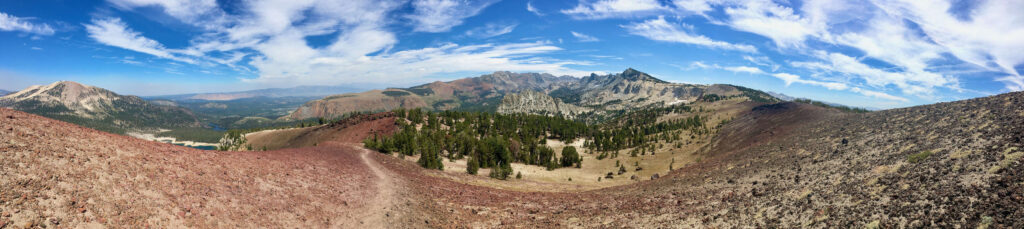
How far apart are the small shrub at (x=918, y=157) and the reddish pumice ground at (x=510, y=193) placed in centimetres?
14

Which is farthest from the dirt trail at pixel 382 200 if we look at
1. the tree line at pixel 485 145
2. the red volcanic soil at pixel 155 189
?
the tree line at pixel 485 145

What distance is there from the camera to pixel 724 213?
1789 cm

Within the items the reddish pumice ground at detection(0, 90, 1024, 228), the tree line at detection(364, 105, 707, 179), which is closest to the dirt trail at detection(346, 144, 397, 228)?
the reddish pumice ground at detection(0, 90, 1024, 228)

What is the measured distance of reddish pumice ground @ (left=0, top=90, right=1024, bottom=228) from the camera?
42.2ft

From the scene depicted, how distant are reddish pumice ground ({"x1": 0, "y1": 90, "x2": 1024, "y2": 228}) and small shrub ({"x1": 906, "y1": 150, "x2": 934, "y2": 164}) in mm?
140

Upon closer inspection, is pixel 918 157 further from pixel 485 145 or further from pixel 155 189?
pixel 485 145

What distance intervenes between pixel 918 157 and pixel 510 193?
87.6 ft

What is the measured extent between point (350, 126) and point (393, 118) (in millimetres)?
13609

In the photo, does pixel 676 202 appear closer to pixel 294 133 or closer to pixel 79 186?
pixel 79 186

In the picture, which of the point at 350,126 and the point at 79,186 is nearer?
the point at 79,186

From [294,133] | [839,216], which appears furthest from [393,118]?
[839,216]

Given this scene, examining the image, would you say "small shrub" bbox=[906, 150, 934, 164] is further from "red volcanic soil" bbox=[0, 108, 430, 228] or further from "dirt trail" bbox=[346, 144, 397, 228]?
"dirt trail" bbox=[346, 144, 397, 228]

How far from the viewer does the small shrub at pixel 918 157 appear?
18844mm

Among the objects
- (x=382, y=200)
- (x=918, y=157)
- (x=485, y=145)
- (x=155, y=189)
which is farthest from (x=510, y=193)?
(x=485, y=145)
